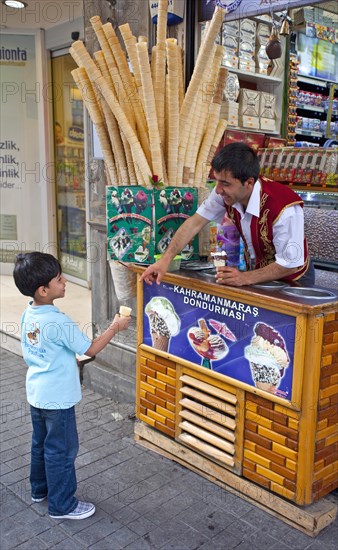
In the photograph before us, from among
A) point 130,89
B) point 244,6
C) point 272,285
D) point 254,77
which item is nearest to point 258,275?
point 272,285

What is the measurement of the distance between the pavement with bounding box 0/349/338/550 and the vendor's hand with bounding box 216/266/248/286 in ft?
3.49

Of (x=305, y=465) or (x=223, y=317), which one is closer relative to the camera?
(x=305, y=465)

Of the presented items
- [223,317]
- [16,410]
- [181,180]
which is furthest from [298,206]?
[16,410]

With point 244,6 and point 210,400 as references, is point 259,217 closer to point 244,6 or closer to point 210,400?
point 210,400

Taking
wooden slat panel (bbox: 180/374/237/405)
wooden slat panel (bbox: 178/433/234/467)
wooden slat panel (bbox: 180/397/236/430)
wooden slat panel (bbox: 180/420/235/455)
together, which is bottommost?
wooden slat panel (bbox: 178/433/234/467)

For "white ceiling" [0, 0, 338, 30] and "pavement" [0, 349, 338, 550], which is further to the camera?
"white ceiling" [0, 0, 338, 30]

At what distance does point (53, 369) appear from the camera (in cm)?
229

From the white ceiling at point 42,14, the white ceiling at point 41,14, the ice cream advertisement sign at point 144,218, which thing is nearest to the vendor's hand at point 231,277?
the ice cream advertisement sign at point 144,218

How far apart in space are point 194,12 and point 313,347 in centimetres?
224

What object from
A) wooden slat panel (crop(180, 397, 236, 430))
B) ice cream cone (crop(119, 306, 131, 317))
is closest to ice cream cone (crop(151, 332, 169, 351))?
wooden slat panel (crop(180, 397, 236, 430))

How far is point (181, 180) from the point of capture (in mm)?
3111

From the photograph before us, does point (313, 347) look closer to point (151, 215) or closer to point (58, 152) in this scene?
point (151, 215)

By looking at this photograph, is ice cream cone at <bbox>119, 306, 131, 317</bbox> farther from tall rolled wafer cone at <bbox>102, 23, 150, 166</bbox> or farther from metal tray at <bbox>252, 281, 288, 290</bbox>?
tall rolled wafer cone at <bbox>102, 23, 150, 166</bbox>

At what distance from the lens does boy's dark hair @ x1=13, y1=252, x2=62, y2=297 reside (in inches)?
86.2
